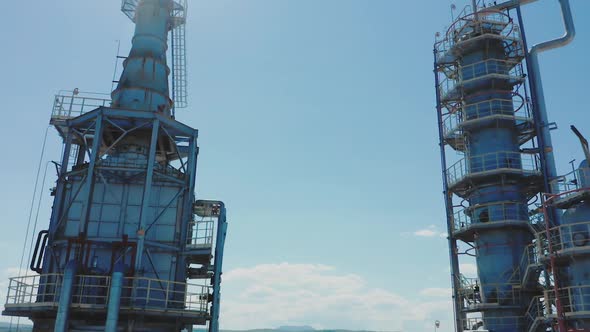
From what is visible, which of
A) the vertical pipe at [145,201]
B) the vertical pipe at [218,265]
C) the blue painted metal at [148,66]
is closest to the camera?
the vertical pipe at [145,201]

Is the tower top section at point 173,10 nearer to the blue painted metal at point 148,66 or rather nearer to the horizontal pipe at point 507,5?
the blue painted metal at point 148,66

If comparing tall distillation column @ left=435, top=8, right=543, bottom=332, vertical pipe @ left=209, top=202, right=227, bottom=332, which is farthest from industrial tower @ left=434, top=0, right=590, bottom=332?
vertical pipe @ left=209, top=202, right=227, bottom=332

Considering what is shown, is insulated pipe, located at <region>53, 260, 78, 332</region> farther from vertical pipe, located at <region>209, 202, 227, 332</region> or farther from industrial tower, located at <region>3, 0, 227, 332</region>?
vertical pipe, located at <region>209, 202, 227, 332</region>

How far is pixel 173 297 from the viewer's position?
2617cm

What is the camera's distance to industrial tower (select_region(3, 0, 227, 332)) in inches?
915

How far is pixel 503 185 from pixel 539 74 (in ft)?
29.1

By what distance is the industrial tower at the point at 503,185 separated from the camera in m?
26.6

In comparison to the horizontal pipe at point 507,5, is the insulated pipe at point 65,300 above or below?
below

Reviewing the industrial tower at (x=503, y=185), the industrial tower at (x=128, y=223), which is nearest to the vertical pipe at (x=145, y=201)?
the industrial tower at (x=128, y=223)

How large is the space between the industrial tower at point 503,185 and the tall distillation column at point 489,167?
0.06 meters

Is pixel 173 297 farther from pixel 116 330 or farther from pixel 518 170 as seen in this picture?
pixel 518 170

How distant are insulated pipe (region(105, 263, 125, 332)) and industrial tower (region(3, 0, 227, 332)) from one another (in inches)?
1.7

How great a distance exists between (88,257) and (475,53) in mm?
28985

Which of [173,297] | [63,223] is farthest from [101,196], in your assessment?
[173,297]
